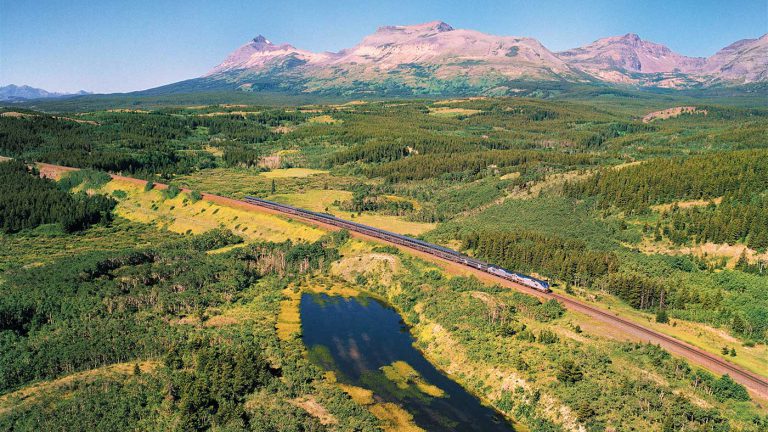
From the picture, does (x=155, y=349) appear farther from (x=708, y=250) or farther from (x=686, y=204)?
(x=686, y=204)

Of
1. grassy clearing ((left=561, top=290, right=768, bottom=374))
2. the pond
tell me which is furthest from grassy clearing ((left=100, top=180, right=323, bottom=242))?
grassy clearing ((left=561, top=290, right=768, bottom=374))

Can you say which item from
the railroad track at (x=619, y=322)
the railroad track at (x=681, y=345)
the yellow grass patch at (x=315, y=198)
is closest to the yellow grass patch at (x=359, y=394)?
the railroad track at (x=619, y=322)

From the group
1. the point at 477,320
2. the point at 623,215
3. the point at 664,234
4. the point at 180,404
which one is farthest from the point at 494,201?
the point at 180,404

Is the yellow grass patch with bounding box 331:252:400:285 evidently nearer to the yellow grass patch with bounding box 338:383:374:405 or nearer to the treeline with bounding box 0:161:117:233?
the yellow grass patch with bounding box 338:383:374:405

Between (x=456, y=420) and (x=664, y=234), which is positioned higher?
(x=664, y=234)

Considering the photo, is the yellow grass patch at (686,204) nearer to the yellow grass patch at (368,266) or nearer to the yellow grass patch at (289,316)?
the yellow grass patch at (368,266)

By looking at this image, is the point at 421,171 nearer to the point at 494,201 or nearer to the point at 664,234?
the point at 494,201

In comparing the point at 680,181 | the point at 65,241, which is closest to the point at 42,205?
the point at 65,241
